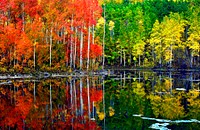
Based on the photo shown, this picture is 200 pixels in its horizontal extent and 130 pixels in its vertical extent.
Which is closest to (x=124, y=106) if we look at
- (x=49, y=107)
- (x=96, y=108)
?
(x=96, y=108)

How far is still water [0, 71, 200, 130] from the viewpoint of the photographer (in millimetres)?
17125

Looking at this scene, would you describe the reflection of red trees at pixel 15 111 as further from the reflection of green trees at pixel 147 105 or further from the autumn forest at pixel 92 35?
the autumn forest at pixel 92 35

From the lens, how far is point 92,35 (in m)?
53.9

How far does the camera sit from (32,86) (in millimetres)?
31281

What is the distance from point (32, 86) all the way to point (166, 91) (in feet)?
32.5

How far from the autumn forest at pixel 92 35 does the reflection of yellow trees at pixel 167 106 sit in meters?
18.3

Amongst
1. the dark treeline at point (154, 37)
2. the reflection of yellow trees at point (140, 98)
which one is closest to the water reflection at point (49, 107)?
the reflection of yellow trees at point (140, 98)

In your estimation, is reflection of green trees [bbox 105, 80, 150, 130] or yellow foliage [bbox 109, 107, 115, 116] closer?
reflection of green trees [bbox 105, 80, 150, 130]

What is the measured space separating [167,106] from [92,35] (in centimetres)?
3265

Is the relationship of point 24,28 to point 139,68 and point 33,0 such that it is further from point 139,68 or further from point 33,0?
point 139,68

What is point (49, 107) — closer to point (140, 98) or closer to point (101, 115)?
point (101, 115)

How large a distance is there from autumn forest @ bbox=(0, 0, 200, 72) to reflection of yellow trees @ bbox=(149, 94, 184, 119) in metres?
18.3

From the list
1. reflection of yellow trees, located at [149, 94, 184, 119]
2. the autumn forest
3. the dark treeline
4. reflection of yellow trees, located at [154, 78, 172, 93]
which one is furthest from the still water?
the dark treeline

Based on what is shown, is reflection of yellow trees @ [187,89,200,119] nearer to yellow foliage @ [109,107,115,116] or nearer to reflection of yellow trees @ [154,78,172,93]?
reflection of yellow trees @ [154,78,172,93]
